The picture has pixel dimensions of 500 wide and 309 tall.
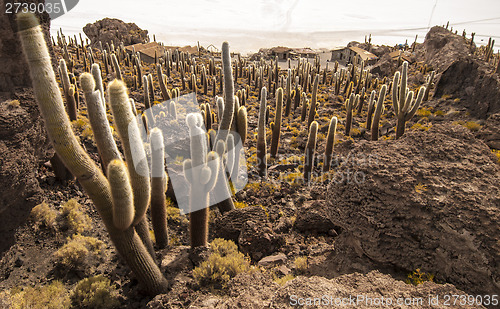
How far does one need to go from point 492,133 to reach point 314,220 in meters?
9.64

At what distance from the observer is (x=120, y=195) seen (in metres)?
3.64

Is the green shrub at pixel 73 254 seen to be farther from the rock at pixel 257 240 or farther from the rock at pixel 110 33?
the rock at pixel 110 33

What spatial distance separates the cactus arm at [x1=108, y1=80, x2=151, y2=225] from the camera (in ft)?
12.8

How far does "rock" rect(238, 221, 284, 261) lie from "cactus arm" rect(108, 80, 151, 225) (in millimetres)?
2613

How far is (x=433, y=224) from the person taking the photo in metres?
4.20

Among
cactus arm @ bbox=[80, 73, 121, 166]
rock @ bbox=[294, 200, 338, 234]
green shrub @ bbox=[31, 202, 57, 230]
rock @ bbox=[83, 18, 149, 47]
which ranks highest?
rock @ bbox=[83, 18, 149, 47]

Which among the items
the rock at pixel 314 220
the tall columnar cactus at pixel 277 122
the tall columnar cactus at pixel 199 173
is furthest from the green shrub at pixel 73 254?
the tall columnar cactus at pixel 277 122

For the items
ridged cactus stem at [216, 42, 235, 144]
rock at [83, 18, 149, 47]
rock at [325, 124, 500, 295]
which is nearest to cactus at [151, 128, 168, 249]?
ridged cactus stem at [216, 42, 235, 144]

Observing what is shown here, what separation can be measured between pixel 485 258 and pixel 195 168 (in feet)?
14.3

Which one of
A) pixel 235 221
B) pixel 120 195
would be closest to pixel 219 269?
pixel 235 221

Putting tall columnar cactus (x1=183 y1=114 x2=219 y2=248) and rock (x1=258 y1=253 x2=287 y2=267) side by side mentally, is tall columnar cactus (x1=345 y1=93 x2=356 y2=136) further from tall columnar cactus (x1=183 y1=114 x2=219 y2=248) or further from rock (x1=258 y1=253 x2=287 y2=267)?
tall columnar cactus (x1=183 y1=114 x2=219 y2=248)

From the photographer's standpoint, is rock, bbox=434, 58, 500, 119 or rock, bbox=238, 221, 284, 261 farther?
rock, bbox=434, 58, 500, 119

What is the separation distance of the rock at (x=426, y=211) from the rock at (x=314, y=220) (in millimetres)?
1485

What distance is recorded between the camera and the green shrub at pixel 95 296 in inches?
177
